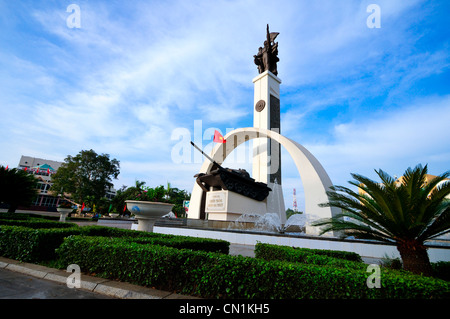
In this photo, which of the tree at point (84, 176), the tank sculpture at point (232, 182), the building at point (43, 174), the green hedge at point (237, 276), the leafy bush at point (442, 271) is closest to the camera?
the green hedge at point (237, 276)

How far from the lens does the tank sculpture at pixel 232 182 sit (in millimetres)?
15188

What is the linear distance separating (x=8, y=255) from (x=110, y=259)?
2967mm

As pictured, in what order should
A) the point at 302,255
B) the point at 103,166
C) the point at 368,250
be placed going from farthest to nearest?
the point at 103,166 → the point at 368,250 → the point at 302,255

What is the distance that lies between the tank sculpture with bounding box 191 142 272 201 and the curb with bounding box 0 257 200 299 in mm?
10632

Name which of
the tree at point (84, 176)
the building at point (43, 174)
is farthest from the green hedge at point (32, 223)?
the building at point (43, 174)

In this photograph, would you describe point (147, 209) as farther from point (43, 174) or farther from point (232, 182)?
point (43, 174)

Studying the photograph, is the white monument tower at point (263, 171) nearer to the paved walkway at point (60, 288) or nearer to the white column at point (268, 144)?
the white column at point (268, 144)

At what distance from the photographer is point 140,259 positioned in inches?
133

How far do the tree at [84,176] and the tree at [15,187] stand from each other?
20328mm

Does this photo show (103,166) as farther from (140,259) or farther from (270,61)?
(140,259)

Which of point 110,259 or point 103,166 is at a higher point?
point 103,166

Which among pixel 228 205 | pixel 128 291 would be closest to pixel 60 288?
pixel 128 291
